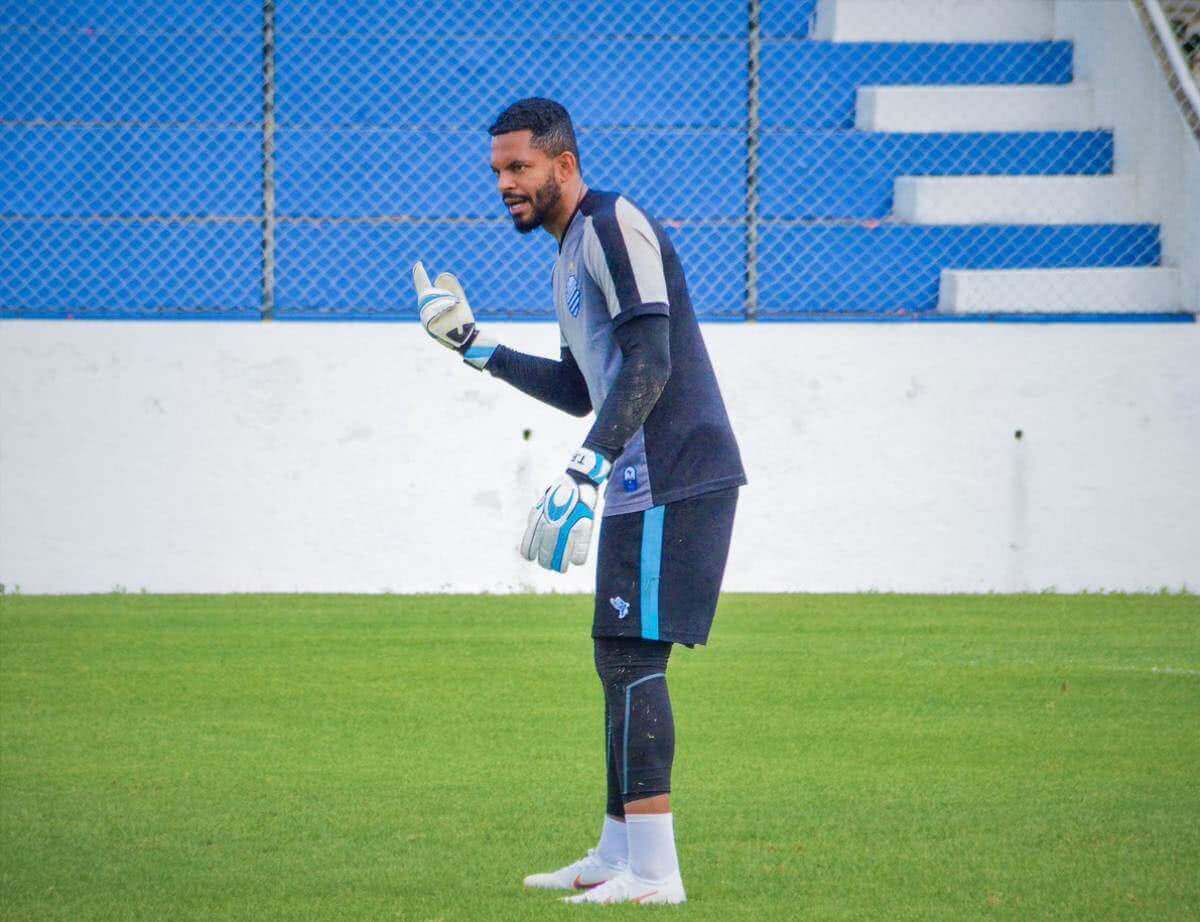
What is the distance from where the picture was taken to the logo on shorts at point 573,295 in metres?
3.69

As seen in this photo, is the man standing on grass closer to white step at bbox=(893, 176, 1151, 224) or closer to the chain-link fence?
the chain-link fence

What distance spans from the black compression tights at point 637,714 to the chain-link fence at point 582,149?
6417 mm

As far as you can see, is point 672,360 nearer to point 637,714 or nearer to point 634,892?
point 637,714

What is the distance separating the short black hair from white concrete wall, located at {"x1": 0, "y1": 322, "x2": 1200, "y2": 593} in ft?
17.7

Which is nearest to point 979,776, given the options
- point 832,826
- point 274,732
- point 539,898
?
point 832,826

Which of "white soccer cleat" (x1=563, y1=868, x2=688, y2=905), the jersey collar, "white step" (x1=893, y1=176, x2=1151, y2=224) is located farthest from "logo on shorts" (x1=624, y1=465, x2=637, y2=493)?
"white step" (x1=893, y1=176, x2=1151, y2=224)

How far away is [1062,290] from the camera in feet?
34.7

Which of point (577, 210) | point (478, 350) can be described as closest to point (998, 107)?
point (478, 350)

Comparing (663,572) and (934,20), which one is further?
(934,20)

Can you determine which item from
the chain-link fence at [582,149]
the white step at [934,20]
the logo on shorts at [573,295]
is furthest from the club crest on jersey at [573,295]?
the white step at [934,20]

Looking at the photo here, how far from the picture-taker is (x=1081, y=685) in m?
6.43

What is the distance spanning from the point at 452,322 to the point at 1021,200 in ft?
25.9

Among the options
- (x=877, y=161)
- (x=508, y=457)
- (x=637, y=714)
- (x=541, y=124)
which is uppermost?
(x=877, y=161)

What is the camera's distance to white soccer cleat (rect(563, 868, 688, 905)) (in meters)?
3.52
